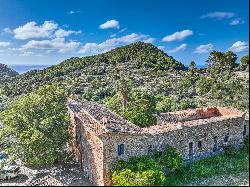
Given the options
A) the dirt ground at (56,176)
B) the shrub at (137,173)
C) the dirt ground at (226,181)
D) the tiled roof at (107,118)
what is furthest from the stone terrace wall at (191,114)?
the dirt ground at (56,176)

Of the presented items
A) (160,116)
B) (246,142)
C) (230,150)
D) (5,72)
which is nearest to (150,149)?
(160,116)

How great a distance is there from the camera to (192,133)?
32.8 meters

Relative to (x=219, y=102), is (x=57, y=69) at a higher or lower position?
higher

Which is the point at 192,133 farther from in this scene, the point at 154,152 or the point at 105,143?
the point at 105,143

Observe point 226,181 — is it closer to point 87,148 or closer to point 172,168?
point 172,168

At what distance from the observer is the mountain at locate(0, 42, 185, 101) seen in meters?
78.6

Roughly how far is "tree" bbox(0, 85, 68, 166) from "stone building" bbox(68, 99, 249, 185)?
173 cm

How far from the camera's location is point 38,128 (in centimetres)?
3338

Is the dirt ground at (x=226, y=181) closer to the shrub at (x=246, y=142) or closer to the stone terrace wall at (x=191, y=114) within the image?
A: the shrub at (x=246, y=142)

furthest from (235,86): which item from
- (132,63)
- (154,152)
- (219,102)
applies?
(132,63)

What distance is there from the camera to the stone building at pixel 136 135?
27.7m

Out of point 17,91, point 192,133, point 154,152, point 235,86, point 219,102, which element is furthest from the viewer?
point 17,91

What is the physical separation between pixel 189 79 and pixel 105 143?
44838mm

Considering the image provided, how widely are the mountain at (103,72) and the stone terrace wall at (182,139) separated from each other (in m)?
35.5
